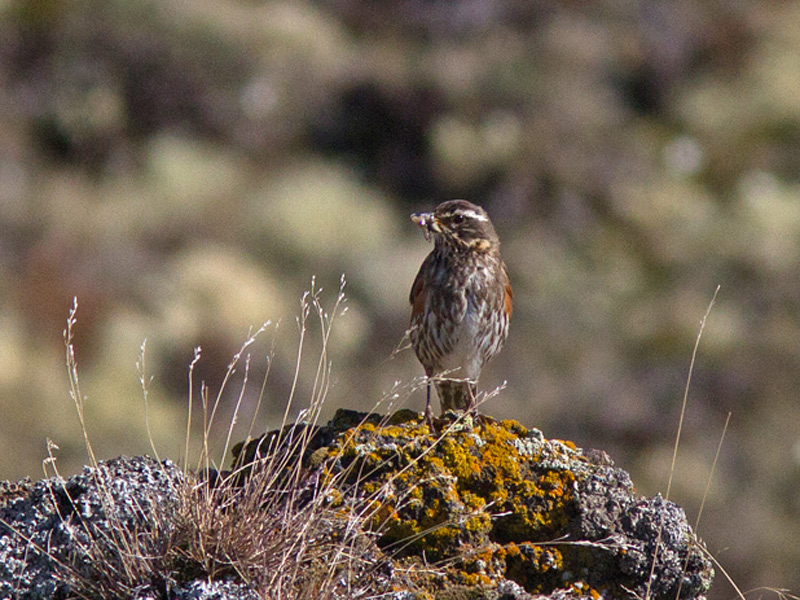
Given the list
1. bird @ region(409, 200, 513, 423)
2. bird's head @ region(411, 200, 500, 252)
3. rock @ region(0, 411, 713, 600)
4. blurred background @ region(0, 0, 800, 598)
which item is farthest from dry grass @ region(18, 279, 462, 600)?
blurred background @ region(0, 0, 800, 598)

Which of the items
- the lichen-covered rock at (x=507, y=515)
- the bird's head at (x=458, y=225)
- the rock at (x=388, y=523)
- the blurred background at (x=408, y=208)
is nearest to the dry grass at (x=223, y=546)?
the rock at (x=388, y=523)

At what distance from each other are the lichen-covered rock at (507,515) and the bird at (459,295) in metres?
1.88

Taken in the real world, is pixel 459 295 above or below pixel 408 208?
below

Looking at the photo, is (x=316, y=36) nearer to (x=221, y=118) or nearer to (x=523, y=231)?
(x=221, y=118)

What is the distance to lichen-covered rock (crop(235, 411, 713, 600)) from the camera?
4.96 m

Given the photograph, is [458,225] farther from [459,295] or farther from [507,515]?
[507,515]

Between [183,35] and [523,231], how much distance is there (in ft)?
30.6

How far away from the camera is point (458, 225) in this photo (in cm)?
734

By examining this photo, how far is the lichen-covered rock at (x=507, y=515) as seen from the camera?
496 cm

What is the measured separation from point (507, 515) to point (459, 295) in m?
2.32

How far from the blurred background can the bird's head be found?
25.2 ft

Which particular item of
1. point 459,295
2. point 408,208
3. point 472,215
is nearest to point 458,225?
point 472,215

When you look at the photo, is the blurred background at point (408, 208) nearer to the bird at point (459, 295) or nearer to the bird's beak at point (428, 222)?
the bird at point (459, 295)

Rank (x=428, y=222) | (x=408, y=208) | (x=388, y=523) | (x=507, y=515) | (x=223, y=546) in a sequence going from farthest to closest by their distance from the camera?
(x=408, y=208) → (x=428, y=222) → (x=507, y=515) → (x=388, y=523) → (x=223, y=546)
